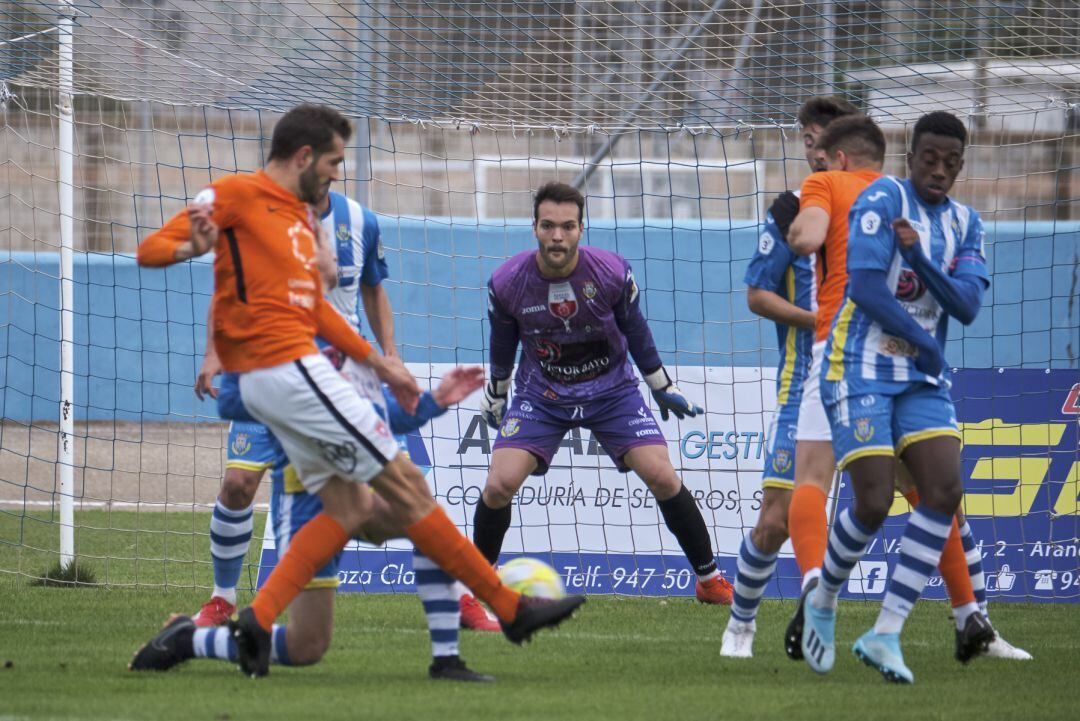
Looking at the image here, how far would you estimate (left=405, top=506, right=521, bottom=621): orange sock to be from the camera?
5.02m

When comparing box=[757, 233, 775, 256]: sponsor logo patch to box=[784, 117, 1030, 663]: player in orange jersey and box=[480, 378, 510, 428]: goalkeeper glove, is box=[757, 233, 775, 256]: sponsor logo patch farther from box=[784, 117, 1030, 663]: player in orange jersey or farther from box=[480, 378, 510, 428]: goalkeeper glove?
box=[480, 378, 510, 428]: goalkeeper glove

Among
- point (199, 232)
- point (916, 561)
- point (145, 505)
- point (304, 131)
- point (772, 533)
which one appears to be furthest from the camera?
point (145, 505)

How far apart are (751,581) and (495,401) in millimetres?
2061

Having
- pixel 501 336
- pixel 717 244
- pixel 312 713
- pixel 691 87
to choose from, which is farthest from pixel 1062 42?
pixel 717 244

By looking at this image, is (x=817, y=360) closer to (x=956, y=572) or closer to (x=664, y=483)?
(x=956, y=572)

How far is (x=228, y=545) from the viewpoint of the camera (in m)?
6.80

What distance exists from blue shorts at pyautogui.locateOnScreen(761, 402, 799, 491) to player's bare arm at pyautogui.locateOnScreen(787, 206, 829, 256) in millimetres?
880

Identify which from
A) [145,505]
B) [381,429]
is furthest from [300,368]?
[145,505]

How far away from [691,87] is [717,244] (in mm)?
7740

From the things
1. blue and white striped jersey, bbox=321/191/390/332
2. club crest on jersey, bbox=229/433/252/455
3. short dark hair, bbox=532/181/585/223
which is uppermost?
short dark hair, bbox=532/181/585/223

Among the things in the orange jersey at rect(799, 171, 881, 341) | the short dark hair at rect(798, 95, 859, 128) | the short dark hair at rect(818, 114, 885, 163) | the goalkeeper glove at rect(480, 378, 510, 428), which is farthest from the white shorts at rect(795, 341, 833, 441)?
the goalkeeper glove at rect(480, 378, 510, 428)

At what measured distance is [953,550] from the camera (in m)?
5.88

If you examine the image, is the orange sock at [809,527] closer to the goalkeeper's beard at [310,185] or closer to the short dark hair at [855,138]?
the short dark hair at [855,138]

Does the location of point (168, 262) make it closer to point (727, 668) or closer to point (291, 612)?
point (291, 612)
